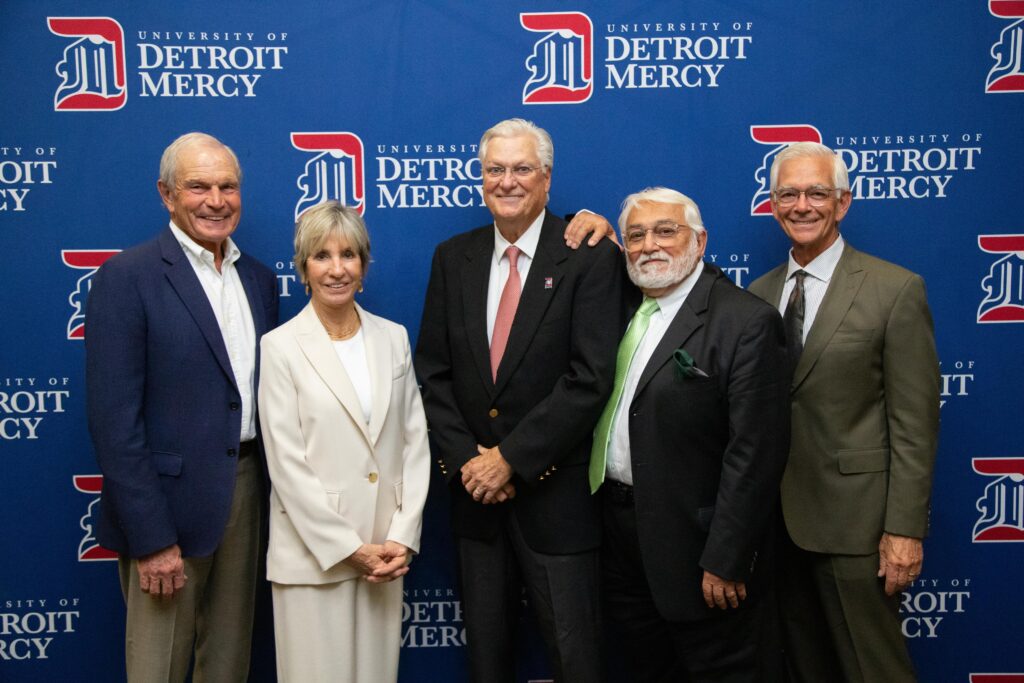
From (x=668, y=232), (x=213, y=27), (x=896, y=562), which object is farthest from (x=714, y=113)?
(x=213, y=27)

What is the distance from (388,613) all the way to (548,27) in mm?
2034

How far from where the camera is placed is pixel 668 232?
7.02 ft

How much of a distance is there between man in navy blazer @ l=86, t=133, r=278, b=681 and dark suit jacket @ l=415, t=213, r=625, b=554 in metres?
0.59

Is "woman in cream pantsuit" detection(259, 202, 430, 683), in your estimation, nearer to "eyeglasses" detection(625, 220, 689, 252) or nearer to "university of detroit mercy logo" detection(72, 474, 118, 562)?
"eyeglasses" detection(625, 220, 689, 252)

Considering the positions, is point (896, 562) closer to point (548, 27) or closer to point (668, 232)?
point (668, 232)

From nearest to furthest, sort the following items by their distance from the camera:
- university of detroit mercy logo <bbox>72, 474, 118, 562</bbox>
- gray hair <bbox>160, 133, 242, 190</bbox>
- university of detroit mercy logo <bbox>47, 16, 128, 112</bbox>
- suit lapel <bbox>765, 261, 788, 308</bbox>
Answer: gray hair <bbox>160, 133, 242, 190</bbox> → suit lapel <bbox>765, 261, 788, 308</bbox> → university of detroit mercy logo <bbox>47, 16, 128, 112</bbox> → university of detroit mercy logo <bbox>72, 474, 118, 562</bbox>

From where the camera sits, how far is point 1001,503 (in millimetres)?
2908

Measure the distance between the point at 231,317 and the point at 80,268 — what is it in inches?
36.9

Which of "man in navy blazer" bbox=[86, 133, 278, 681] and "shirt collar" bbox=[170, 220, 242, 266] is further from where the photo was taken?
"shirt collar" bbox=[170, 220, 242, 266]

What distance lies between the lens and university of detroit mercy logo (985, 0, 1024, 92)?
9.05 ft

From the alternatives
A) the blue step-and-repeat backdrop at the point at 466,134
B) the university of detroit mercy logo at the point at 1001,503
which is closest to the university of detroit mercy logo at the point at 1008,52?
the blue step-and-repeat backdrop at the point at 466,134

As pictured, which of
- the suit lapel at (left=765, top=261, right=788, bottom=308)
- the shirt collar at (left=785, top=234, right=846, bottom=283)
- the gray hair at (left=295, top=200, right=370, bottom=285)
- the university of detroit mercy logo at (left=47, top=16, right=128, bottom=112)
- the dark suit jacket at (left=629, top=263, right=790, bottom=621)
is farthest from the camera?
the university of detroit mercy logo at (left=47, top=16, right=128, bottom=112)

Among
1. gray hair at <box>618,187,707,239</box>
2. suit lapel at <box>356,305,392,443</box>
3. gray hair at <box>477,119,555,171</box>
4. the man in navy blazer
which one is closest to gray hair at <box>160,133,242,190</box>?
the man in navy blazer

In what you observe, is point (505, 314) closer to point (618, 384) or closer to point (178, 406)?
point (618, 384)
